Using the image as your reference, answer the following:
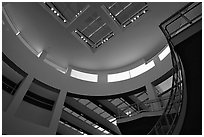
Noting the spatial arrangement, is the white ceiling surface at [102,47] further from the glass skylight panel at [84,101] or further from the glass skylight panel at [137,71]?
the glass skylight panel at [84,101]

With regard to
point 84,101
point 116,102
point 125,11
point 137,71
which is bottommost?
point 84,101

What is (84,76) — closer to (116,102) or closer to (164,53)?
(116,102)

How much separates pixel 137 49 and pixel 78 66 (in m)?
6.65

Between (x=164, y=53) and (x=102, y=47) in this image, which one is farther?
(x=102, y=47)

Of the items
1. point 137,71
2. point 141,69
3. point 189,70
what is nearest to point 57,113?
point 137,71

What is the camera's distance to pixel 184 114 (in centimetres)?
731

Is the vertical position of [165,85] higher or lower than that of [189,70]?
higher

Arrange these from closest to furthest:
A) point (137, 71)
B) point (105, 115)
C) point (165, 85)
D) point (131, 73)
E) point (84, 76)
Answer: point (165, 85), point (137, 71), point (131, 73), point (84, 76), point (105, 115)

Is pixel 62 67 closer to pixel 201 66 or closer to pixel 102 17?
pixel 102 17

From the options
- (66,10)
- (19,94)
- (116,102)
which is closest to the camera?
(19,94)

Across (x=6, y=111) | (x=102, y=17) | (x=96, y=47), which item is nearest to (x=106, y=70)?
(x=96, y=47)

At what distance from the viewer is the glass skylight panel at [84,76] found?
20.7m

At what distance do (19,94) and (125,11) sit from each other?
37.1 ft

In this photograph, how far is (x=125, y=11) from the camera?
1678 centimetres
